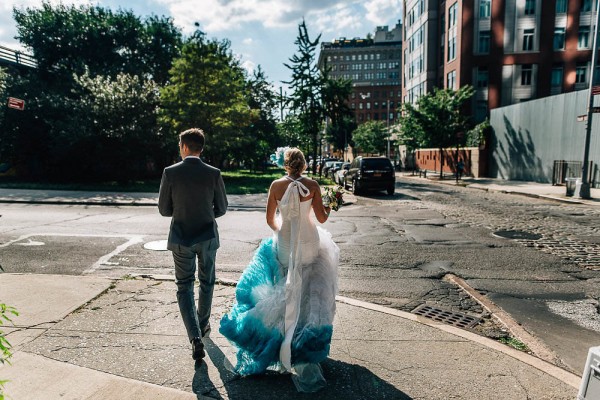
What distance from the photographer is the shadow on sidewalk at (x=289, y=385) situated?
3.09 m

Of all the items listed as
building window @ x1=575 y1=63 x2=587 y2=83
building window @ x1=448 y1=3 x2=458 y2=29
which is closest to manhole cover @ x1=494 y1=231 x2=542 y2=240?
building window @ x1=575 y1=63 x2=587 y2=83

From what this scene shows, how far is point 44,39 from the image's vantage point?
30.8 m

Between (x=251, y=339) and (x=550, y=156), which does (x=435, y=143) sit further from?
(x=251, y=339)

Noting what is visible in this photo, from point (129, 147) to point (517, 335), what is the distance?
23.0 metres

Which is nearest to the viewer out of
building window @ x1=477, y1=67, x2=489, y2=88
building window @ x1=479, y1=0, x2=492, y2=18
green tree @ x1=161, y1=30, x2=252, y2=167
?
green tree @ x1=161, y1=30, x2=252, y2=167

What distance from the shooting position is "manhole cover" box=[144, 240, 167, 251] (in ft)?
26.4

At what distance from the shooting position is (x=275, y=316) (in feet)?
10.6

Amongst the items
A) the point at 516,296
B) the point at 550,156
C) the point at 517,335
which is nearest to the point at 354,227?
the point at 516,296

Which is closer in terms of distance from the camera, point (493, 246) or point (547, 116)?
point (493, 246)

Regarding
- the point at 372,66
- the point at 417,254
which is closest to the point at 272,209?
the point at 417,254

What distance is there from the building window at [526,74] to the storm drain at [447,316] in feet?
141

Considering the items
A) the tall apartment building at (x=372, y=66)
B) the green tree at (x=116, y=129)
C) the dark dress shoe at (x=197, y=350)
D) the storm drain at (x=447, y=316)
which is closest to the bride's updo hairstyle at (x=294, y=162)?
the dark dress shoe at (x=197, y=350)

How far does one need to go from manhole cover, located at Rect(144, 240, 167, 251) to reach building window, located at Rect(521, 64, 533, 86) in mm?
42664

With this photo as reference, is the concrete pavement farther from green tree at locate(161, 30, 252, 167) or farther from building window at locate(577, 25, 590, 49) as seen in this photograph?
building window at locate(577, 25, 590, 49)
